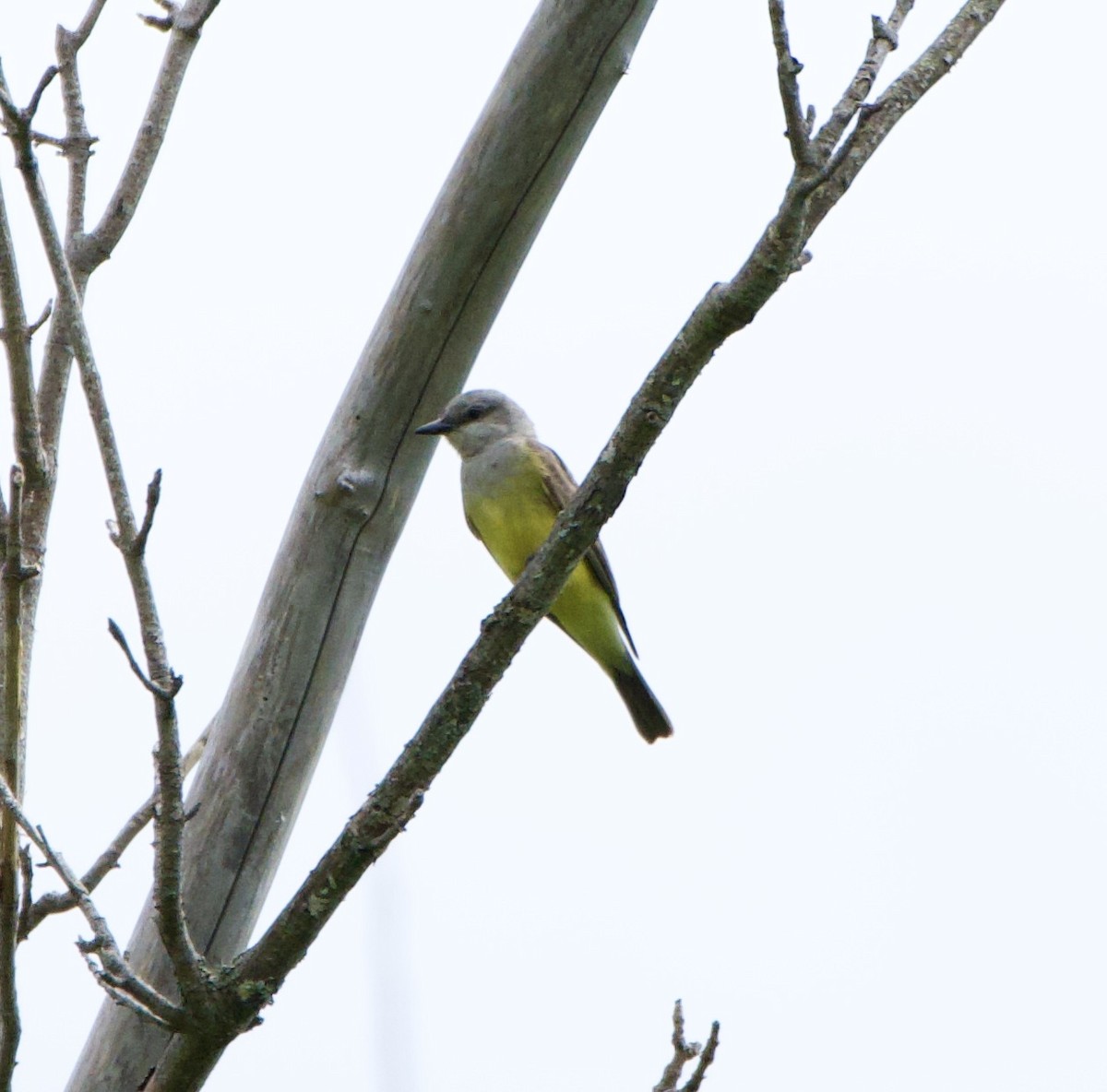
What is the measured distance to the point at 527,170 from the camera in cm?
387

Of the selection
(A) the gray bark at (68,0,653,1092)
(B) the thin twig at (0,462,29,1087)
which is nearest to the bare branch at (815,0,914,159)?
(A) the gray bark at (68,0,653,1092)

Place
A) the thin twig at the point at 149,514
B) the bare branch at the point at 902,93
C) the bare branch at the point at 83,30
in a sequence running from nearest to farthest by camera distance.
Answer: the thin twig at the point at 149,514 → the bare branch at the point at 902,93 → the bare branch at the point at 83,30

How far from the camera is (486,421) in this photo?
20.6 ft

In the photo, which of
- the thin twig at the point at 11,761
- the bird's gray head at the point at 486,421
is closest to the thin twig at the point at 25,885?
the thin twig at the point at 11,761

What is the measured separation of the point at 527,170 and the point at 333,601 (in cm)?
124

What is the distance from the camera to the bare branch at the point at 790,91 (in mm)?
2391

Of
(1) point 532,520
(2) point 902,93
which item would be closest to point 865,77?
(2) point 902,93

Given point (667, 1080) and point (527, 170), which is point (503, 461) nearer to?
point (527, 170)

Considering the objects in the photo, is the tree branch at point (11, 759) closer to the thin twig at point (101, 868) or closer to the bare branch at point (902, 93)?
the thin twig at point (101, 868)

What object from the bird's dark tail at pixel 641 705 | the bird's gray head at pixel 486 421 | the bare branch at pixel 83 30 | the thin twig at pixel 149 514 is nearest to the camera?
the thin twig at pixel 149 514

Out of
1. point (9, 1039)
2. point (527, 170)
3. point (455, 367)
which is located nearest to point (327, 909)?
point (9, 1039)

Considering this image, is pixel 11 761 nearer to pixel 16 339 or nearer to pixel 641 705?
pixel 16 339

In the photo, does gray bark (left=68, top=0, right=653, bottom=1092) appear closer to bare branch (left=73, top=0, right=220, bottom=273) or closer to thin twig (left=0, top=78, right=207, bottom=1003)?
bare branch (left=73, top=0, right=220, bottom=273)

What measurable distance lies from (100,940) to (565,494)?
12.0 feet
